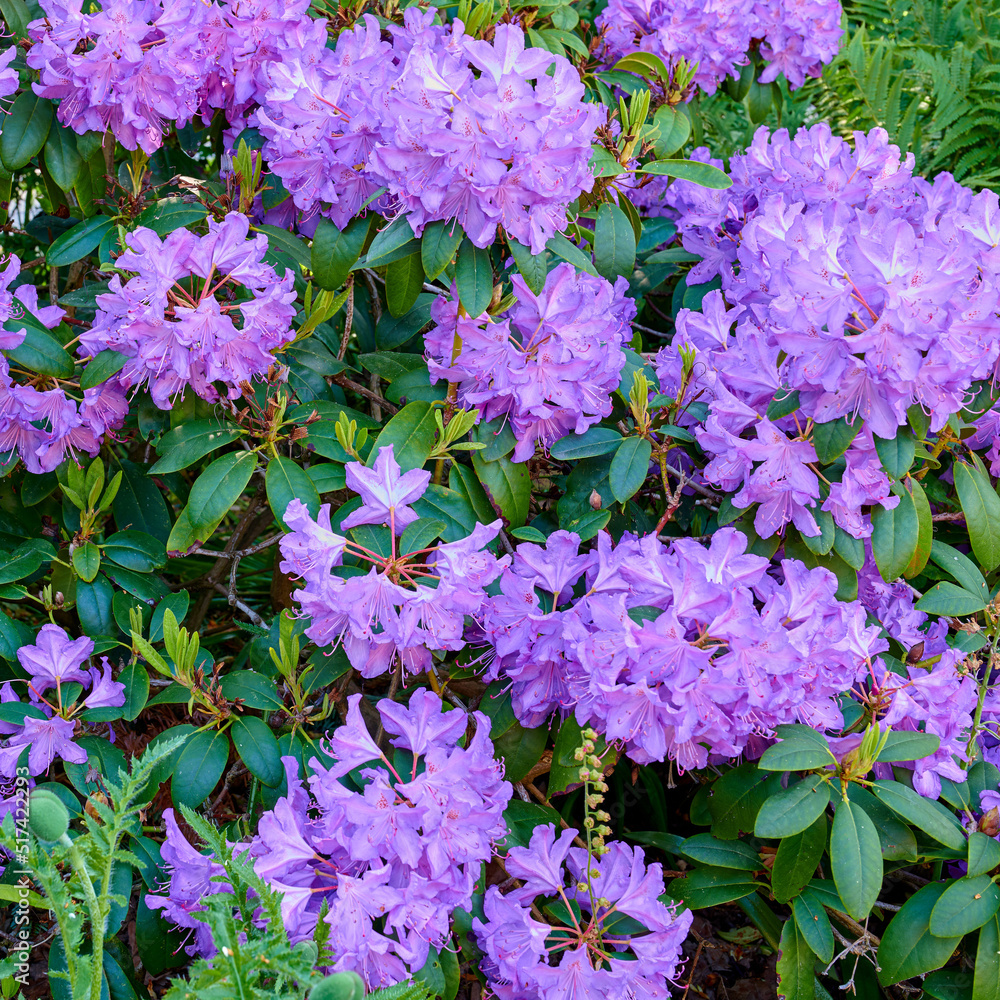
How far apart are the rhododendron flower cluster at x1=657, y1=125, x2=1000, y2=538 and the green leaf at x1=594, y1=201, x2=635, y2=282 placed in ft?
0.59

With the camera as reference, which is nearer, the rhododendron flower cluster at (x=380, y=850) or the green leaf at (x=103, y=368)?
the rhododendron flower cluster at (x=380, y=850)

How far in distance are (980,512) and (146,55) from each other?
5.28 feet

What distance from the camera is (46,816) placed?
108 centimetres

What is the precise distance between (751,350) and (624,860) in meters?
0.83

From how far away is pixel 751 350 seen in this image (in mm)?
1595

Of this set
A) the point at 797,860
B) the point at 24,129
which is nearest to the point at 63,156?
the point at 24,129

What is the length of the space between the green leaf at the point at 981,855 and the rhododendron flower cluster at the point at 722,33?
165cm

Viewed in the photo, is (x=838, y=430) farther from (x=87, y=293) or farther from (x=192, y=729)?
(x=87, y=293)

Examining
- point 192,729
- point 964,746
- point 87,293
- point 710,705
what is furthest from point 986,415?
point 87,293

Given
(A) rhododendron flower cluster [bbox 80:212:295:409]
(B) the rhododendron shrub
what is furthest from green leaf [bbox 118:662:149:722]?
(A) rhododendron flower cluster [bbox 80:212:295:409]

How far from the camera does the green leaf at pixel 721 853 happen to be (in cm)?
159

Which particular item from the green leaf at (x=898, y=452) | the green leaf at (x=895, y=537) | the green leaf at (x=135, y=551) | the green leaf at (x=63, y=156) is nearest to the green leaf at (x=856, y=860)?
the green leaf at (x=895, y=537)

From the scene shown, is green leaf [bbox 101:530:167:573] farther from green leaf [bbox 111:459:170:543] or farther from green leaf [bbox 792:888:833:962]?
green leaf [bbox 792:888:833:962]

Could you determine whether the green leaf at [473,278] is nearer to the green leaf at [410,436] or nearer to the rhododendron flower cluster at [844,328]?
the green leaf at [410,436]
